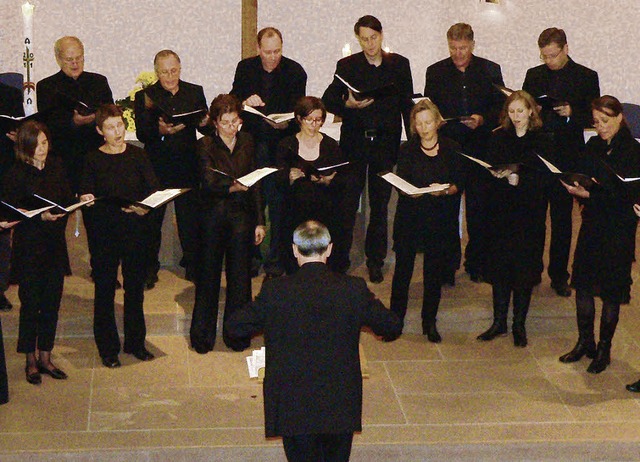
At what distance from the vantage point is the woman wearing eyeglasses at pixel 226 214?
656cm

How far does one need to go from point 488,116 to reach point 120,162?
236cm

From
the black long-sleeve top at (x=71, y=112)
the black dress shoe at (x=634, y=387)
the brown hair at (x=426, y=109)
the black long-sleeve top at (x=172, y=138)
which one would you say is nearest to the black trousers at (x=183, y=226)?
A: the black long-sleeve top at (x=172, y=138)

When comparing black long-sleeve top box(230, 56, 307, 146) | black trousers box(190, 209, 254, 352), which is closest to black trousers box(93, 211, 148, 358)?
black trousers box(190, 209, 254, 352)

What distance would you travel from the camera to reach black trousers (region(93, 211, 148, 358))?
6.39 m

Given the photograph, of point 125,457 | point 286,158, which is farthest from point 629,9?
point 125,457

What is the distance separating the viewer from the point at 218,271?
6754mm

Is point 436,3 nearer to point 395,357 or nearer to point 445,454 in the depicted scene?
point 395,357

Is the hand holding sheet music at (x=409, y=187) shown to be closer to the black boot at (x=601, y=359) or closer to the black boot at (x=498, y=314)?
the black boot at (x=498, y=314)

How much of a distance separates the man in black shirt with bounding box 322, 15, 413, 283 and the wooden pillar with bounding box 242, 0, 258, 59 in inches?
68.9

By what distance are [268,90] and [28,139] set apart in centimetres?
176

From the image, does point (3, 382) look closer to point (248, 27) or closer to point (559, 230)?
point (559, 230)

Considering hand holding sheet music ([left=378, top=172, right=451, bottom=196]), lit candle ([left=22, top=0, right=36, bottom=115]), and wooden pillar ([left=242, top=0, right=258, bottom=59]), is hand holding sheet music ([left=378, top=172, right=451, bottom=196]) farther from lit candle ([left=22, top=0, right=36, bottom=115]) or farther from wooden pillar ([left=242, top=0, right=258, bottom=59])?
wooden pillar ([left=242, top=0, right=258, bottom=59])

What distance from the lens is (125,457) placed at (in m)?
5.62

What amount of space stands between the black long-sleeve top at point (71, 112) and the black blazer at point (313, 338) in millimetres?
2974
